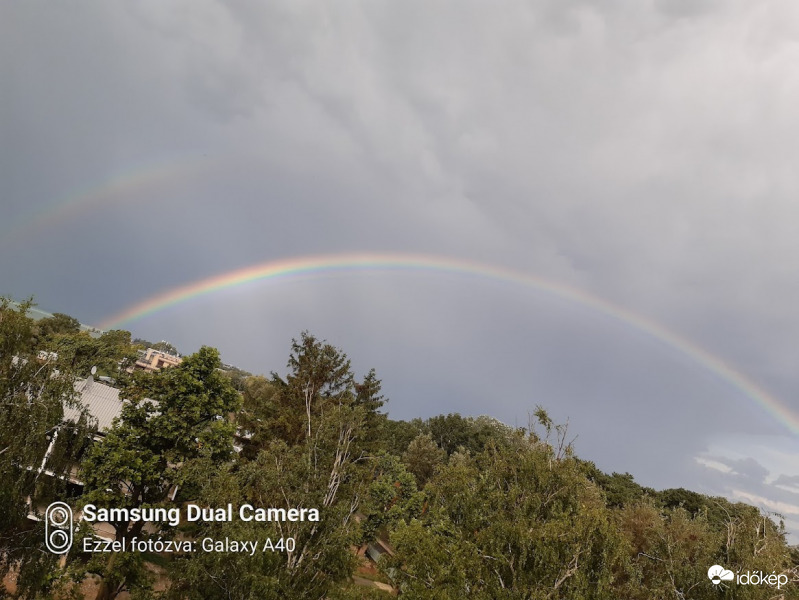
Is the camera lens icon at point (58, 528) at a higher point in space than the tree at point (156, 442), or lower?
lower

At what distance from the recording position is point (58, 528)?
55.5ft

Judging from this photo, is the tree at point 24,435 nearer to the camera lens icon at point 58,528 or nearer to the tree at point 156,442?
the camera lens icon at point 58,528

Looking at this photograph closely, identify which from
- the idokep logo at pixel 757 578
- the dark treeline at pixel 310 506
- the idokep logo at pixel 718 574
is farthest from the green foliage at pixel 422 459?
the idokep logo at pixel 757 578

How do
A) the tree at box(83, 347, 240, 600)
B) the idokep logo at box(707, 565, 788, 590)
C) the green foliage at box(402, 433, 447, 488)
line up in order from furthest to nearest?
the green foliage at box(402, 433, 447, 488) < the tree at box(83, 347, 240, 600) < the idokep logo at box(707, 565, 788, 590)

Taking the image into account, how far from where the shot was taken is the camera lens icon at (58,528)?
16.2 meters

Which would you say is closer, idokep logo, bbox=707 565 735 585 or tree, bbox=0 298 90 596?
tree, bbox=0 298 90 596

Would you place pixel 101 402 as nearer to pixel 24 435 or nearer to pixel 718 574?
pixel 24 435

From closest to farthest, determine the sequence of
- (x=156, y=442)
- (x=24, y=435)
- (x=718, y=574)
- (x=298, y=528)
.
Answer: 1. (x=298, y=528)
2. (x=24, y=435)
3. (x=718, y=574)
4. (x=156, y=442)

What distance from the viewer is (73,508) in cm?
2012

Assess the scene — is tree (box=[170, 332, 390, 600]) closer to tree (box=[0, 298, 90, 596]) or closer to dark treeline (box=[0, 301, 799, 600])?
dark treeline (box=[0, 301, 799, 600])

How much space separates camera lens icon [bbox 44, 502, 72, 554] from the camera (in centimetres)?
1616

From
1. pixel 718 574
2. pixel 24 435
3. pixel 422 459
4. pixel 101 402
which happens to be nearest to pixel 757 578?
pixel 718 574

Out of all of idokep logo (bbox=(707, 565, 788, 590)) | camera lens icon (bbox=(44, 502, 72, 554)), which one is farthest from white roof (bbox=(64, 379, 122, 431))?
idokep logo (bbox=(707, 565, 788, 590))

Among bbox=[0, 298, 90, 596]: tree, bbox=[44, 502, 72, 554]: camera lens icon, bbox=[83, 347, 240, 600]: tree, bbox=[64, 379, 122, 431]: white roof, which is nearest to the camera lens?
bbox=[0, 298, 90, 596]: tree
